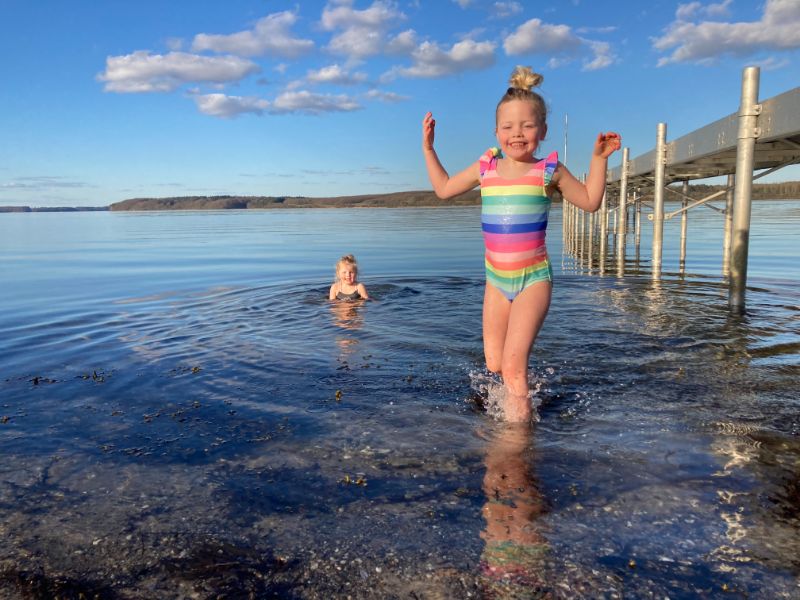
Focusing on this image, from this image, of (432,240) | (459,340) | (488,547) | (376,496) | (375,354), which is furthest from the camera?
(432,240)

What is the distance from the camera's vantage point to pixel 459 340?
24.1ft

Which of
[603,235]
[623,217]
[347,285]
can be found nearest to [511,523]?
[347,285]

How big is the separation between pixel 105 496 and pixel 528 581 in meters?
2.41

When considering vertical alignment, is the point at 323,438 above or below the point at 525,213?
below

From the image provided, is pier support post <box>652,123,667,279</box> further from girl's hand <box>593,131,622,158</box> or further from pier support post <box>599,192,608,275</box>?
girl's hand <box>593,131,622,158</box>

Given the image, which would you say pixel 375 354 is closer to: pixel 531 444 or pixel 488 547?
pixel 531 444

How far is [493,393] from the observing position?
505 centimetres

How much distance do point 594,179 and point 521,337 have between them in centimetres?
124

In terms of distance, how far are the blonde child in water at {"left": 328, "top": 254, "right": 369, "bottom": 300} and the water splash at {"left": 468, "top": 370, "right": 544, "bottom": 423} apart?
5.27 meters

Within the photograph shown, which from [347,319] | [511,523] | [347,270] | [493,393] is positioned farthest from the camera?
[347,270]

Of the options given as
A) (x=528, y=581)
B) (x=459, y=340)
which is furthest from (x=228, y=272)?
(x=528, y=581)

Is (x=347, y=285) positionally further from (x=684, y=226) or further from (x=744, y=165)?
(x=684, y=226)

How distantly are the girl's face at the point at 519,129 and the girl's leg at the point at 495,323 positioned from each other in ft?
3.44

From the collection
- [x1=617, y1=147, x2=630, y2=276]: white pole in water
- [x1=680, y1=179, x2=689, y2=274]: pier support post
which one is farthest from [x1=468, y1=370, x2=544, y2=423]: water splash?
[x1=680, y1=179, x2=689, y2=274]: pier support post
